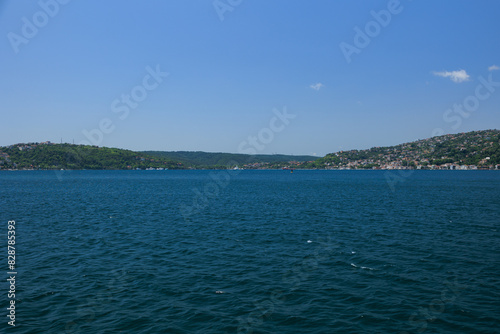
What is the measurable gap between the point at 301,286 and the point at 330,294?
2081 mm

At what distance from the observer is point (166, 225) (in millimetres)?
42500

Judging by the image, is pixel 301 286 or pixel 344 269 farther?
pixel 344 269

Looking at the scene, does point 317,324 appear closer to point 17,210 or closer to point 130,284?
point 130,284

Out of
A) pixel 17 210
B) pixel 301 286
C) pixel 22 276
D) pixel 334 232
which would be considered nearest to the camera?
pixel 301 286

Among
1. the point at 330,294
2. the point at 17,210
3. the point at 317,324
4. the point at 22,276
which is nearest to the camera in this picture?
the point at 317,324

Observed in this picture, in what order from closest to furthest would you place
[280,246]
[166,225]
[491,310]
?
1. [491,310]
2. [280,246]
3. [166,225]

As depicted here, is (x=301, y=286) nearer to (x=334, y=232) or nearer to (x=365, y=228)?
(x=334, y=232)

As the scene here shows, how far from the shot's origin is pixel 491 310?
669 inches

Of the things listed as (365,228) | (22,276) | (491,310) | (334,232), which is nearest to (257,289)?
(491,310)

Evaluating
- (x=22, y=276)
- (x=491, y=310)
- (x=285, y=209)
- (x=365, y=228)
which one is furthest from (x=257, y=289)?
(x=285, y=209)

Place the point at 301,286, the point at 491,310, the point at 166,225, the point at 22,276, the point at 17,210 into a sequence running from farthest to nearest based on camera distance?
the point at 17,210 < the point at 166,225 < the point at 22,276 < the point at 301,286 < the point at 491,310

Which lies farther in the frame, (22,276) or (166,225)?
(166,225)

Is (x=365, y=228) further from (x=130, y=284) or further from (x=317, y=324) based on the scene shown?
(x=130, y=284)

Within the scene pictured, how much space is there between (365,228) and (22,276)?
120 feet
